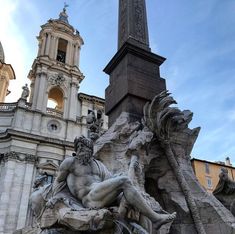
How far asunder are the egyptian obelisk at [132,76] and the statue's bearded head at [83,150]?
2.01m

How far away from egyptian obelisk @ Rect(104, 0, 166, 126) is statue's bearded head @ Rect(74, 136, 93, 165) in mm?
2014

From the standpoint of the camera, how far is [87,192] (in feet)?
12.4

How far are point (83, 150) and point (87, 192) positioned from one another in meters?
0.56

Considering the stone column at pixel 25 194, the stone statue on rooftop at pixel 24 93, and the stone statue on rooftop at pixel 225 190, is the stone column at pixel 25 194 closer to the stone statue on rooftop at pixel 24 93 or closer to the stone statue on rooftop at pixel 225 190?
the stone statue on rooftop at pixel 24 93

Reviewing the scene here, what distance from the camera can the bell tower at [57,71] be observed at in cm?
2590

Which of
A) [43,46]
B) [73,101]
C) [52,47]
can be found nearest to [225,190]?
[73,101]

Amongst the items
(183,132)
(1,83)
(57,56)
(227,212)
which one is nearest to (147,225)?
(227,212)

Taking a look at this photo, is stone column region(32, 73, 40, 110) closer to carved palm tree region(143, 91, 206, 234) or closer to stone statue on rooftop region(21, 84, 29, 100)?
stone statue on rooftop region(21, 84, 29, 100)

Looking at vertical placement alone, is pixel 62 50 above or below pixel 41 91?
above

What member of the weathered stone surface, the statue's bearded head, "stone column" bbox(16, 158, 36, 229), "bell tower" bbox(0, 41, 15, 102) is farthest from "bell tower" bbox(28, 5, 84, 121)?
the statue's bearded head

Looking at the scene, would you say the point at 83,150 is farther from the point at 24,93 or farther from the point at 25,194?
the point at 24,93

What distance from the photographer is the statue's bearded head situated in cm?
399

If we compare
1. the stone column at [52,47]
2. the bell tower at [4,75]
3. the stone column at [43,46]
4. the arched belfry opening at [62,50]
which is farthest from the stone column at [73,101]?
the bell tower at [4,75]

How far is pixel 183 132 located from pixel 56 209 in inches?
128
